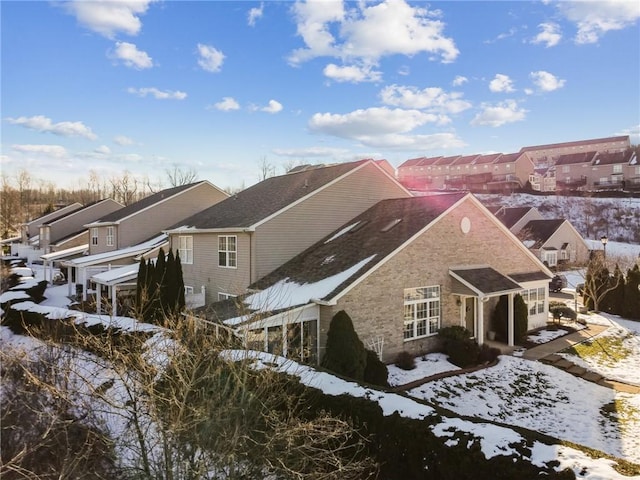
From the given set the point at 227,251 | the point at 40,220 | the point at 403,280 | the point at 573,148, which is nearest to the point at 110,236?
the point at 227,251

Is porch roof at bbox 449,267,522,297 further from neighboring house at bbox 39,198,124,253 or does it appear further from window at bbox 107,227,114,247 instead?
neighboring house at bbox 39,198,124,253

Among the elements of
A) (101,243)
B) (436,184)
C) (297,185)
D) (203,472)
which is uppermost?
(436,184)

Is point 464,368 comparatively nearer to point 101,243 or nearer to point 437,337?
point 437,337

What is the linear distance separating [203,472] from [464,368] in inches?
496

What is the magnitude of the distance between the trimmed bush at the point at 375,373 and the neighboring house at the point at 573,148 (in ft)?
304

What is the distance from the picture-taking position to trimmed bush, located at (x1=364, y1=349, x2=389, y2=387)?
561 inches

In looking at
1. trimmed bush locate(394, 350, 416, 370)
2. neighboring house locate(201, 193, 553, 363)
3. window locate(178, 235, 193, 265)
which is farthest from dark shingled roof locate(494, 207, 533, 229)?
trimmed bush locate(394, 350, 416, 370)

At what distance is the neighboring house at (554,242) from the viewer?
1845 inches

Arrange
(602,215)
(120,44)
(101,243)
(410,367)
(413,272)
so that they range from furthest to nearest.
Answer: (602,215) → (101,243) → (413,272) → (410,367) → (120,44)

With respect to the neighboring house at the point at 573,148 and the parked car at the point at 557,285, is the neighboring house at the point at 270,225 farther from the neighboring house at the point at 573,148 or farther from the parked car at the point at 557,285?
the neighboring house at the point at 573,148

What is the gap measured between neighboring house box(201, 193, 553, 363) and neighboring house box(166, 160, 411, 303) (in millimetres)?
822

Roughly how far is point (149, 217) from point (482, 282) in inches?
1035

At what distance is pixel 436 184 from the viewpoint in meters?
98.5

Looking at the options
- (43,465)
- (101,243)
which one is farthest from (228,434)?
(101,243)
